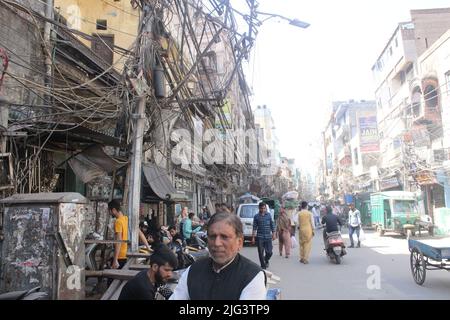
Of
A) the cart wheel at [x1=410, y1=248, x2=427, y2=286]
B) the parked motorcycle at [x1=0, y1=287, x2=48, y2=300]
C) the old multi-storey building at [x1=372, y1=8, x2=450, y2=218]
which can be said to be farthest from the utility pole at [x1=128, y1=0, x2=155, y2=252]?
the old multi-storey building at [x1=372, y1=8, x2=450, y2=218]

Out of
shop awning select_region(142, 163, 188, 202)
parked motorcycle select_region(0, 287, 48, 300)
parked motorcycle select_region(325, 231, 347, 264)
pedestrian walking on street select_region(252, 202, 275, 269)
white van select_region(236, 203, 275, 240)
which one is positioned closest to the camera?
parked motorcycle select_region(0, 287, 48, 300)

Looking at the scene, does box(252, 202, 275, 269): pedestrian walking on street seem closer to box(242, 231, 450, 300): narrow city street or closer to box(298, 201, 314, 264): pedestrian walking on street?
box(242, 231, 450, 300): narrow city street

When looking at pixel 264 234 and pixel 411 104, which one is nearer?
pixel 264 234

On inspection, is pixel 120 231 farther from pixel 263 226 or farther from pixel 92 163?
pixel 263 226

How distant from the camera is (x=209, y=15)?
343 inches

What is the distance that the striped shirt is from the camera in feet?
33.1

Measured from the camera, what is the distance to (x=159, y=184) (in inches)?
407

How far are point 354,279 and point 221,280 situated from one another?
284 inches

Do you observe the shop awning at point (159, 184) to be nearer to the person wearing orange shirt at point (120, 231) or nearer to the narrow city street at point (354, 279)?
the person wearing orange shirt at point (120, 231)

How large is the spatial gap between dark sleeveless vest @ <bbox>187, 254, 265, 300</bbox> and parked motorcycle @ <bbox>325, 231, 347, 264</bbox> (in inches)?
367

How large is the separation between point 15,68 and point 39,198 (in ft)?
14.5

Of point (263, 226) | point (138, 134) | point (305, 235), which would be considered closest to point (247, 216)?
point (305, 235)

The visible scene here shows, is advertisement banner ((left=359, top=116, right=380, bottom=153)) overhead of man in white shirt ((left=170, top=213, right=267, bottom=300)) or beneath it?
overhead

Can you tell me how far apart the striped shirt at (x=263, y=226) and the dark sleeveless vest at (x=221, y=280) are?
26.2 feet
